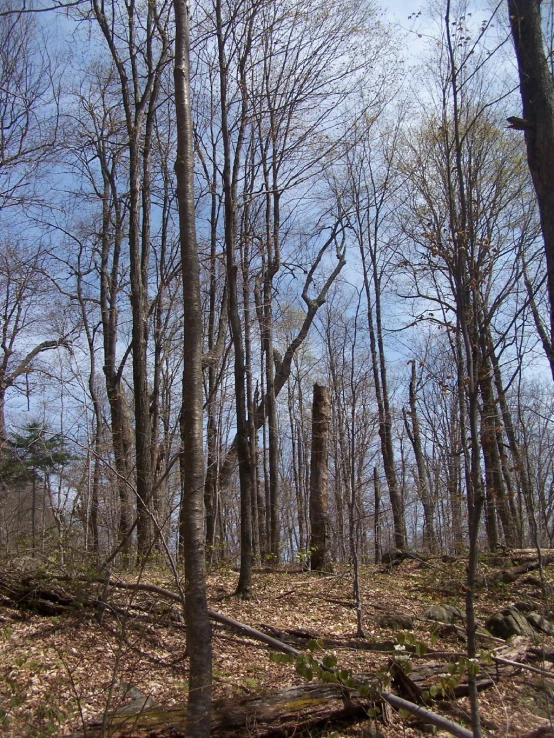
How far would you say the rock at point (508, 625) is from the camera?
6.07 metres

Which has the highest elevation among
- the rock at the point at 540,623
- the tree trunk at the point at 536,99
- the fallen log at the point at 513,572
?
the tree trunk at the point at 536,99

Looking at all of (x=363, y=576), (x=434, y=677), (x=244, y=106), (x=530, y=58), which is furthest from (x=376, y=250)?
(x=434, y=677)

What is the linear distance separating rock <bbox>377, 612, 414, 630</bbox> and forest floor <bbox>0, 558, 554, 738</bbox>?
0.08 metres

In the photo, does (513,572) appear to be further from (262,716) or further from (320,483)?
(262,716)

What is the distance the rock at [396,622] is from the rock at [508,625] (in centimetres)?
87

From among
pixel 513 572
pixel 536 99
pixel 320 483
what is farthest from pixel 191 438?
pixel 513 572

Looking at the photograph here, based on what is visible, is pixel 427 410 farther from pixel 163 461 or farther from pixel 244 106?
pixel 244 106

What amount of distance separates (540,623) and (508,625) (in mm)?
568

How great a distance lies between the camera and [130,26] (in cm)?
1156

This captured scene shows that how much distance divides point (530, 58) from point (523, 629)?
5.63 meters

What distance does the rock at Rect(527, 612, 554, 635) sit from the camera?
6.30 metres

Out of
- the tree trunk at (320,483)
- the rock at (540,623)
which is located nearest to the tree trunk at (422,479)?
the tree trunk at (320,483)

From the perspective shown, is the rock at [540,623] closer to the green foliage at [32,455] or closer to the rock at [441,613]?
the rock at [441,613]

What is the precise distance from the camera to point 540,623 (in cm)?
644
